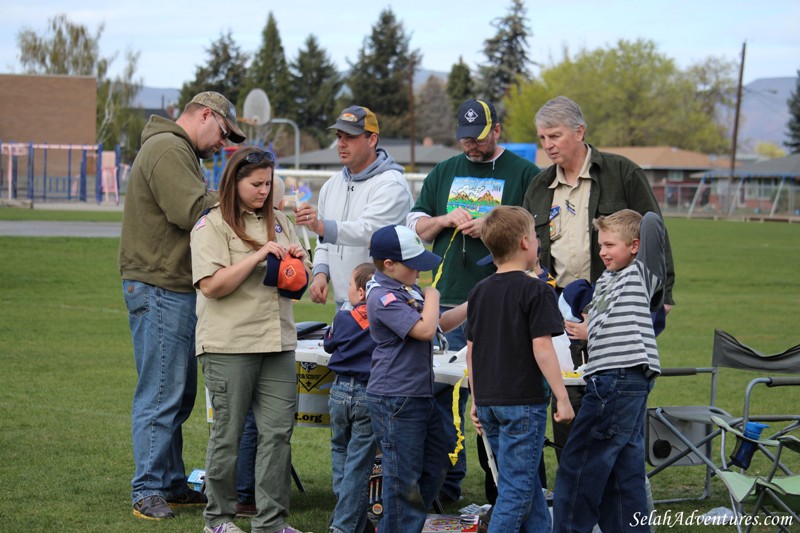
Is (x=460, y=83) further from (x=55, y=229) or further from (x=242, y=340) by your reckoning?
(x=242, y=340)

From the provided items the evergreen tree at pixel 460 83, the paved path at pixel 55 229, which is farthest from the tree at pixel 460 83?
the paved path at pixel 55 229

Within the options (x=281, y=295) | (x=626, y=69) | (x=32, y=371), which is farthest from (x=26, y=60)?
(x=281, y=295)

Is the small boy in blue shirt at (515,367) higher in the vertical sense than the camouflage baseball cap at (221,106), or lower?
lower

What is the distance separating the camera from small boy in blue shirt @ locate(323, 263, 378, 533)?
4840mm

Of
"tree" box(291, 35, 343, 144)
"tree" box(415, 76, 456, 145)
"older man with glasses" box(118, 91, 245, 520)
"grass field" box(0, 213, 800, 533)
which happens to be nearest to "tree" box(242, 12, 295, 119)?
"tree" box(291, 35, 343, 144)

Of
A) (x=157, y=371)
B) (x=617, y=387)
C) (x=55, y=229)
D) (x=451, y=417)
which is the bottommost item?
(x=55, y=229)

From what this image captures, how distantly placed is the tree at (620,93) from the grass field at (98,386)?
63.8m

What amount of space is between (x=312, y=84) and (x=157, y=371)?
304 ft

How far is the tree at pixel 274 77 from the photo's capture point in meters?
93.2

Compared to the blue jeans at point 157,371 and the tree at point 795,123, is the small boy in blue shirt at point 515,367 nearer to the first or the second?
the blue jeans at point 157,371

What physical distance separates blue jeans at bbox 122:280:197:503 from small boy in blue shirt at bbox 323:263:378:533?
94 cm

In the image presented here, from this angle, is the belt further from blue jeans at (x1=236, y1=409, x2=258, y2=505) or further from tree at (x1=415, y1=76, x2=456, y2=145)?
tree at (x1=415, y1=76, x2=456, y2=145)

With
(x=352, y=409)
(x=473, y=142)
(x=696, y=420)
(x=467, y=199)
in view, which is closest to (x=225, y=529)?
(x=352, y=409)

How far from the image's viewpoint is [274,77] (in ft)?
311
